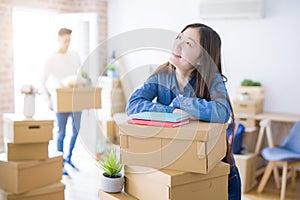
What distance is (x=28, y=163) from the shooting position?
263cm

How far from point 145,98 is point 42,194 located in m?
1.49

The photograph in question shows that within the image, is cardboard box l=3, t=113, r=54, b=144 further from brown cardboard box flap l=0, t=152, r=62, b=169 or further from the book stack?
the book stack

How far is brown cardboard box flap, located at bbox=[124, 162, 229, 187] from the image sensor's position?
1.23 metres

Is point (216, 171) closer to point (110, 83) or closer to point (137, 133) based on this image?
point (137, 133)

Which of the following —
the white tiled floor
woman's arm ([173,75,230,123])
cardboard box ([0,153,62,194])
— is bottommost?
the white tiled floor

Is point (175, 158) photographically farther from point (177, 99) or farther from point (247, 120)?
point (247, 120)

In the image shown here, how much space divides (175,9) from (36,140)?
2780 millimetres

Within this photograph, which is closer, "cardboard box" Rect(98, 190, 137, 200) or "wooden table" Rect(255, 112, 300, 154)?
"cardboard box" Rect(98, 190, 137, 200)

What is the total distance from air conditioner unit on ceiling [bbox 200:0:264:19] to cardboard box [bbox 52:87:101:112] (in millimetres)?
1546

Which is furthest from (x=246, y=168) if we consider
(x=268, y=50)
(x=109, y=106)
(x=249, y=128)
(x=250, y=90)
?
(x=109, y=106)

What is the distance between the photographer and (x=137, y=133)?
4.21ft

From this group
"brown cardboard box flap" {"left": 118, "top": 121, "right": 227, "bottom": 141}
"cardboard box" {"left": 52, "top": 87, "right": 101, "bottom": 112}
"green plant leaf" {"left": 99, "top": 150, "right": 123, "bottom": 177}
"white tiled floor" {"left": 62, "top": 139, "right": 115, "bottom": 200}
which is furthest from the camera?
"cardboard box" {"left": 52, "top": 87, "right": 101, "bottom": 112}

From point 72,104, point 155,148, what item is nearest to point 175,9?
point 72,104

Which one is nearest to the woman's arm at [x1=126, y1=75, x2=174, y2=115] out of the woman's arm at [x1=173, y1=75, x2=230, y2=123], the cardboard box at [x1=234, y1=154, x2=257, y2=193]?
the woman's arm at [x1=173, y1=75, x2=230, y2=123]
